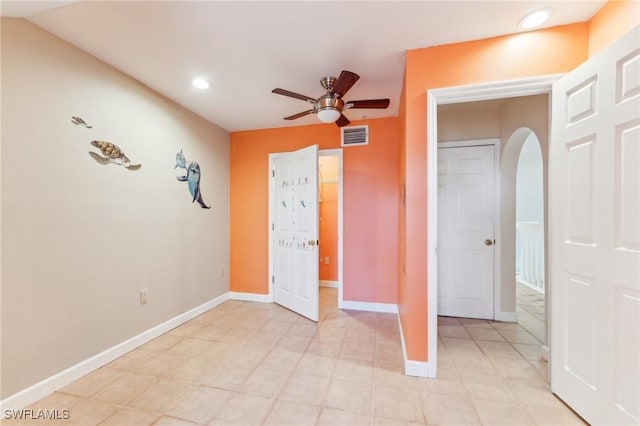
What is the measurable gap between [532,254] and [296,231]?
4.25m

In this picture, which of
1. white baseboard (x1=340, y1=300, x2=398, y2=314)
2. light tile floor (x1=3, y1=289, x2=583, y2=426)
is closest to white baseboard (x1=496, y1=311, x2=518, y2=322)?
light tile floor (x1=3, y1=289, x2=583, y2=426)

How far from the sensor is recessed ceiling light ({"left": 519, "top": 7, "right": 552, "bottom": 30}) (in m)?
1.57

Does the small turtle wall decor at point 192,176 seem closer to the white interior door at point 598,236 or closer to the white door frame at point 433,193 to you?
the white door frame at point 433,193

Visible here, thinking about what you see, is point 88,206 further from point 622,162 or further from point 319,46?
point 622,162

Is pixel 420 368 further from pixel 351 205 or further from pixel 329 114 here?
pixel 329 114

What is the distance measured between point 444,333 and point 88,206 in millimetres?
3502

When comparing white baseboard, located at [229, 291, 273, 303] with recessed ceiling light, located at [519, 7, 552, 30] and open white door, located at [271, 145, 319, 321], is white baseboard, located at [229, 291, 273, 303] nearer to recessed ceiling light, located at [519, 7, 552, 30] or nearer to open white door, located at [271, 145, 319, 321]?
open white door, located at [271, 145, 319, 321]

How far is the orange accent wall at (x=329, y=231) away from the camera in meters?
4.63

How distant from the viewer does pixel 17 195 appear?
1.62 metres

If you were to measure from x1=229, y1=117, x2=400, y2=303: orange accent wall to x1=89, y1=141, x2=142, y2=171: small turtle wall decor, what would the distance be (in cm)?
165

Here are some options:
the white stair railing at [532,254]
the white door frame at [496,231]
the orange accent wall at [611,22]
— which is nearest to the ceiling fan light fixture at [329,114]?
the orange accent wall at [611,22]

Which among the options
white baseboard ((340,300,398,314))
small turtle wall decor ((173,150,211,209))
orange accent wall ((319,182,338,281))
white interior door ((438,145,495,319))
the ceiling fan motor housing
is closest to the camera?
the ceiling fan motor housing

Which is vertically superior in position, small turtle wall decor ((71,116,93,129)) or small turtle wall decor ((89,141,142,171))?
small turtle wall decor ((71,116,93,129))

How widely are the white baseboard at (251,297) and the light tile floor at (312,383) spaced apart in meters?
0.95
